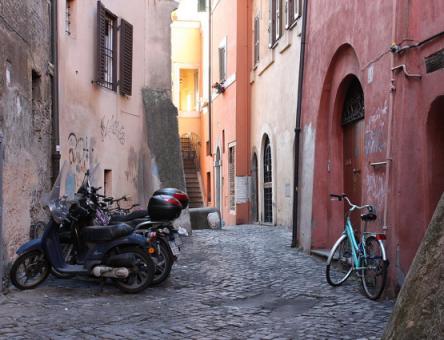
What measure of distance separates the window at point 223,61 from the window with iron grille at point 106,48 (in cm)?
1052

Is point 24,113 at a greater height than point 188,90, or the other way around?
point 188,90

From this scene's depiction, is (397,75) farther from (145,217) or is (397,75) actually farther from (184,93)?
(184,93)

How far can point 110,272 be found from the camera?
7.41 metres

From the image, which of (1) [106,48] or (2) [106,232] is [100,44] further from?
(2) [106,232]

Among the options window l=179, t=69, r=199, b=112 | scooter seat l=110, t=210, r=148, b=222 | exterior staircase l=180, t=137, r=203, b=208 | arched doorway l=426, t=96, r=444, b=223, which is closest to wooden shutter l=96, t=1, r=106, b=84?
scooter seat l=110, t=210, r=148, b=222

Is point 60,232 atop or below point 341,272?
atop

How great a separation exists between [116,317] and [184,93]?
24685 millimetres

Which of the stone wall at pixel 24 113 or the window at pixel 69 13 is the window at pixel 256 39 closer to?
the window at pixel 69 13

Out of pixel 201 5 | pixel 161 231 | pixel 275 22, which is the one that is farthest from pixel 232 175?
pixel 161 231

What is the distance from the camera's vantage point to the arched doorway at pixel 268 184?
1811cm

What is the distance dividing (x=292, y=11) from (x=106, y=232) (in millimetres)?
9193

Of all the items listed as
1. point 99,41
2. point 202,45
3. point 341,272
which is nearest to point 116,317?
point 341,272

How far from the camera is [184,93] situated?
30375 millimetres

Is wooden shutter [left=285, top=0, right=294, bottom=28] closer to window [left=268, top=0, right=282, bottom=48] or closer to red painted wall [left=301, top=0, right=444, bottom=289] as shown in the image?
window [left=268, top=0, right=282, bottom=48]
